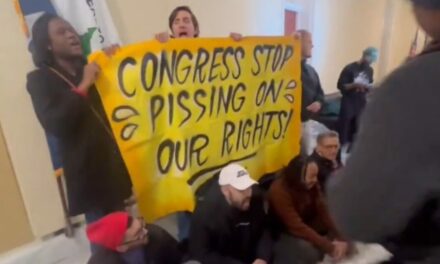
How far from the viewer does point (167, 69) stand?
162 centimetres

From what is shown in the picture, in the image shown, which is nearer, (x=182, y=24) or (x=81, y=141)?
(x=81, y=141)

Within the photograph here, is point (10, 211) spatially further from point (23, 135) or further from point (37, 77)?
point (37, 77)

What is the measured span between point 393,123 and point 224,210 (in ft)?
4.18

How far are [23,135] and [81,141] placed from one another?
0.38 meters

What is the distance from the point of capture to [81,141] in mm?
1596

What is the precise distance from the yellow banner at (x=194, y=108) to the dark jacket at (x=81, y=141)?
98mm

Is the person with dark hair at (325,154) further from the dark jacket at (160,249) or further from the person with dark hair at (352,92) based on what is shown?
the person with dark hair at (352,92)

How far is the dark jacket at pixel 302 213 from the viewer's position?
1.89 metres

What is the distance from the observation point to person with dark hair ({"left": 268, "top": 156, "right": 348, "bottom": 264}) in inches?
73.1

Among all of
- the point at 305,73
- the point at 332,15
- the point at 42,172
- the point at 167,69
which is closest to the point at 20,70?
the point at 42,172

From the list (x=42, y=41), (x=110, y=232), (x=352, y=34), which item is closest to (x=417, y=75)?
(x=110, y=232)

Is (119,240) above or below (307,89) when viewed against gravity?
below

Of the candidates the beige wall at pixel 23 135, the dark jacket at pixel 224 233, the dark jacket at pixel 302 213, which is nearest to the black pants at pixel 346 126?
the dark jacket at pixel 302 213

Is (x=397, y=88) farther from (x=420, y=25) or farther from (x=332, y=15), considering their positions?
(x=332, y=15)
